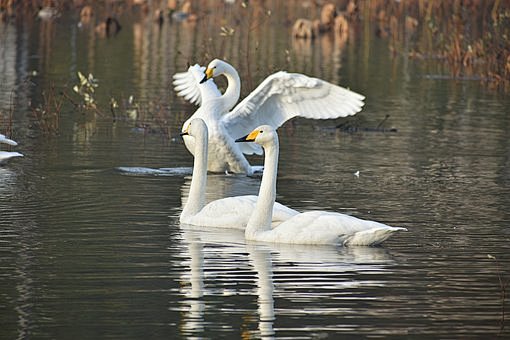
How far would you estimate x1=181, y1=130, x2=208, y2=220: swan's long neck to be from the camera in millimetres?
11930

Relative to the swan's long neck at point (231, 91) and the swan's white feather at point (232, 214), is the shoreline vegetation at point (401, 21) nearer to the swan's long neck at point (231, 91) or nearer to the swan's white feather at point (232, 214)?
the swan's long neck at point (231, 91)

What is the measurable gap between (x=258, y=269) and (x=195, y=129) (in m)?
3.25

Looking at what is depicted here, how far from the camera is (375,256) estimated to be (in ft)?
33.1

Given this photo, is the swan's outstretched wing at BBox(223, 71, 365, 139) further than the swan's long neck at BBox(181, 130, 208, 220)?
Yes

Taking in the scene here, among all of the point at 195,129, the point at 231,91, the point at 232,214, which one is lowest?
the point at 232,214

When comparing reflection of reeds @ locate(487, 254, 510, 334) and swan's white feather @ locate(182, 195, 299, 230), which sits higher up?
swan's white feather @ locate(182, 195, 299, 230)

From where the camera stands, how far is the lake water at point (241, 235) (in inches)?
316

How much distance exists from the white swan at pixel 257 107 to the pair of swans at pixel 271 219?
2.82 metres

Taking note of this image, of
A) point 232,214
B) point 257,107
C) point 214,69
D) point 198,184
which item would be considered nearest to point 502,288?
point 232,214

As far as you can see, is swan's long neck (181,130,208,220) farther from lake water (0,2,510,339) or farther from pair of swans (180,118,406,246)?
lake water (0,2,510,339)

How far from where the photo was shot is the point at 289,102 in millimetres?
15227

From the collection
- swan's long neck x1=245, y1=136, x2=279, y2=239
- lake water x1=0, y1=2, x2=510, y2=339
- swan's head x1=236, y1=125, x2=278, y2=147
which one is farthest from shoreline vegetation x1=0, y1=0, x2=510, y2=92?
swan's long neck x1=245, y1=136, x2=279, y2=239

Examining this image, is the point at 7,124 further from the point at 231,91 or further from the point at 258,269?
the point at 258,269

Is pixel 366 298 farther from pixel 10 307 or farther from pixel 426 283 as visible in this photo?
pixel 10 307
